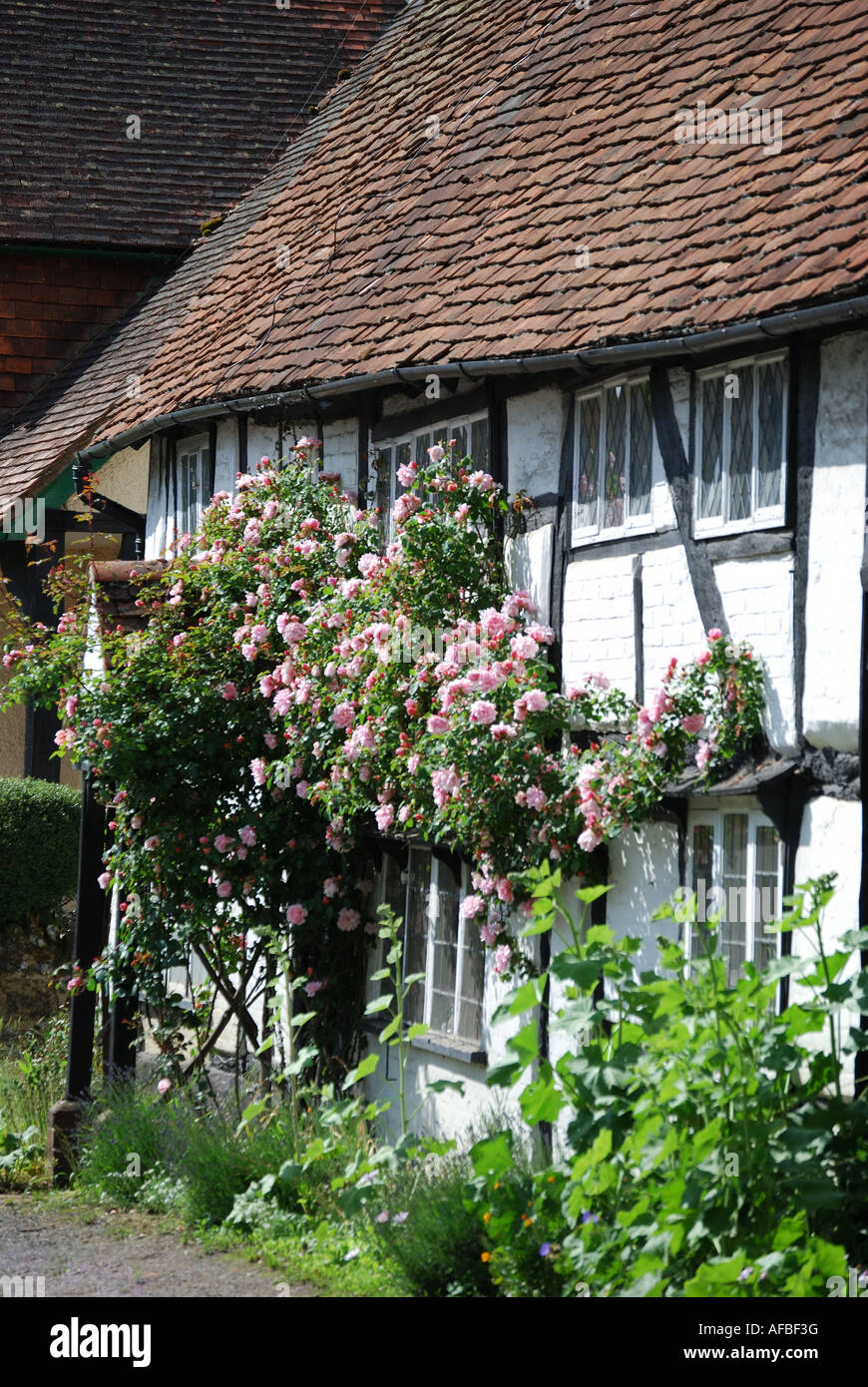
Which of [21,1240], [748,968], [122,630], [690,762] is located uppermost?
[122,630]

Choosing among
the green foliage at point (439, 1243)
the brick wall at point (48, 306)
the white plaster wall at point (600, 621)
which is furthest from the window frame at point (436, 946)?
the brick wall at point (48, 306)

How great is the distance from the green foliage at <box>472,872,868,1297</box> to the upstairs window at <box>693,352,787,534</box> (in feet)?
5.99

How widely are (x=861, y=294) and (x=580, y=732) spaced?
2.44 metres

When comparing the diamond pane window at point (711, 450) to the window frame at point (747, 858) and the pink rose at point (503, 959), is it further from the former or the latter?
the pink rose at point (503, 959)

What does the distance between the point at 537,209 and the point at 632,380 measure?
1885 millimetres

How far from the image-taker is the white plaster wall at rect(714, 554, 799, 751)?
6.37m

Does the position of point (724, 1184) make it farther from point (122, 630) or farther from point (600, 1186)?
point (122, 630)

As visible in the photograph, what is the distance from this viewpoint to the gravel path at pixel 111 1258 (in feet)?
22.0

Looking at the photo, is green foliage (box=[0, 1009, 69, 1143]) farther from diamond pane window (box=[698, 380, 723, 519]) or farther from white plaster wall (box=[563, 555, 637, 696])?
diamond pane window (box=[698, 380, 723, 519])

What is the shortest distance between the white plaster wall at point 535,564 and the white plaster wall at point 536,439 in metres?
0.22

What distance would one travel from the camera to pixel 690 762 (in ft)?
22.2

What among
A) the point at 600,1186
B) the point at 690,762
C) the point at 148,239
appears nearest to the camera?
the point at 600,1186

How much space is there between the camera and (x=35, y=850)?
13.2 meters
